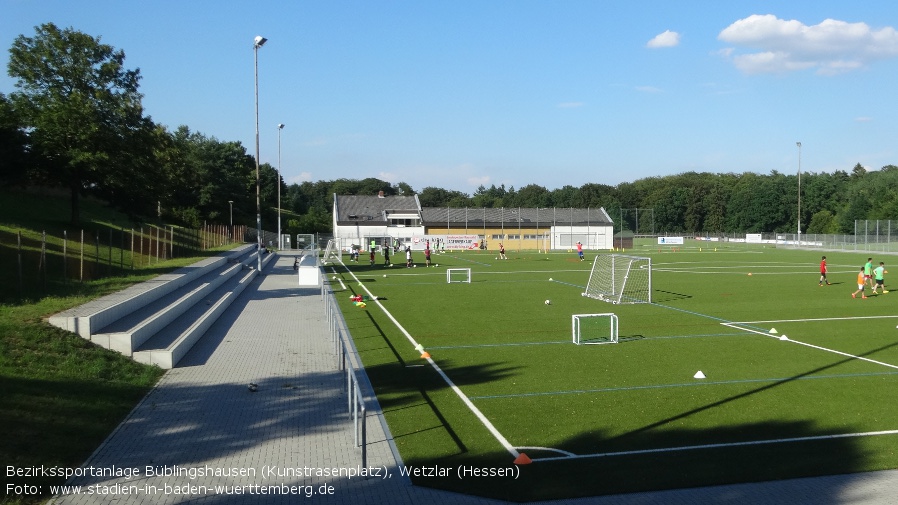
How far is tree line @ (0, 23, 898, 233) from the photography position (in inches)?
1110

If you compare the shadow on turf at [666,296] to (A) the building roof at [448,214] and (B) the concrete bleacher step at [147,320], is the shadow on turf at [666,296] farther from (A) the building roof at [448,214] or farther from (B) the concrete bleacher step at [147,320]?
(A) the building roof at [448,214]

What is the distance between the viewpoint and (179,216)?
7550 cm

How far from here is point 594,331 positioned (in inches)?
773

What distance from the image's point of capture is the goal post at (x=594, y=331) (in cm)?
1792

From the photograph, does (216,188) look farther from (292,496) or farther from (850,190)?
(850,190)

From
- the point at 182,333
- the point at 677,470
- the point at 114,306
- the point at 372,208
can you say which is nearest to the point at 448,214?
the point at 372,208

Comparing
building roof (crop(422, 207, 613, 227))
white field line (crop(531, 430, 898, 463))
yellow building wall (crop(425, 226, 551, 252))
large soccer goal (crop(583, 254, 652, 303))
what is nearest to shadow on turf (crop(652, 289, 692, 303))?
large soccer goal (crop(583, 254, 652, 303))

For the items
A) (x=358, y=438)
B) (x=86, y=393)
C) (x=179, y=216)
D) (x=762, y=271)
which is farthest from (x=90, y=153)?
(x=179, y=216)

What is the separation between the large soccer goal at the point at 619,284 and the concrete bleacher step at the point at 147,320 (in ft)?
51.1

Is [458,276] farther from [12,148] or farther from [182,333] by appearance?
[182,333]

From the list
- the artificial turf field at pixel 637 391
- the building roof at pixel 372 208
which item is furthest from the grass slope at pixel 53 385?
the building roof at pixel 372 208

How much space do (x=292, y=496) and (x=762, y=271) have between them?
140 feet

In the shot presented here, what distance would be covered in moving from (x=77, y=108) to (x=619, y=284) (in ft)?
77.8

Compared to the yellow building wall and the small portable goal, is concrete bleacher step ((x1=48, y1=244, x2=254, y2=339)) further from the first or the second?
the yellow building wall
